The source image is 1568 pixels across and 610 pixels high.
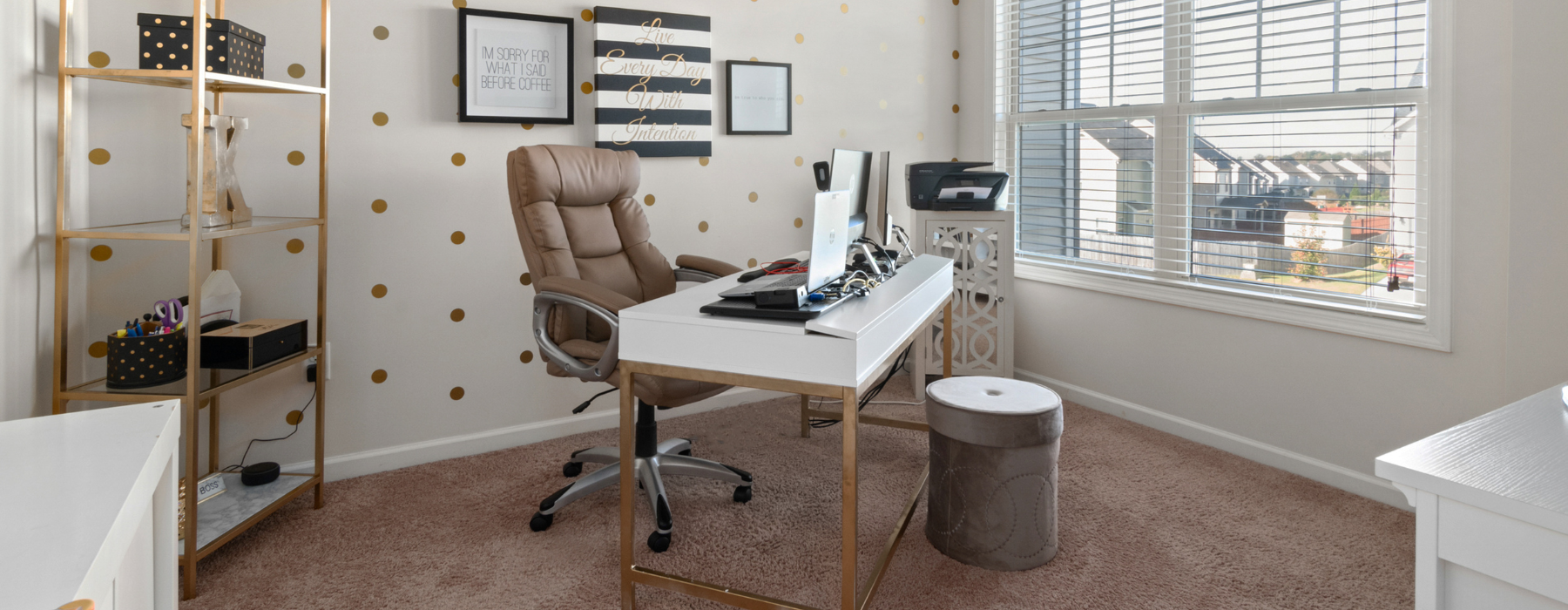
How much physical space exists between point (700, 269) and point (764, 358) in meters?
1.11

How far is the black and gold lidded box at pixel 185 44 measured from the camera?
191cm

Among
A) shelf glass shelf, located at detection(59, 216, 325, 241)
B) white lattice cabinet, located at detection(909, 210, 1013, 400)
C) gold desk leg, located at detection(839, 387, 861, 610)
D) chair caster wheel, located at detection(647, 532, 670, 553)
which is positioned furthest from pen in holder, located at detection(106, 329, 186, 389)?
white lattice cabinet, located at detection(909, 210, 1013, 400)

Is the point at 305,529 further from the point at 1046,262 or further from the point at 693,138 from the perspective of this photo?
the point at 1046,262

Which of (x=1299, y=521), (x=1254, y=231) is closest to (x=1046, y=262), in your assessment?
(x=1254, y=231)

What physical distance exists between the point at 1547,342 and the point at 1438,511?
176 centimetres

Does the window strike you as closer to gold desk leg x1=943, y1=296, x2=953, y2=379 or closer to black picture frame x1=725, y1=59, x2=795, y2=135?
gold desk leg x1=943, y1=296, x2=953, y2=379

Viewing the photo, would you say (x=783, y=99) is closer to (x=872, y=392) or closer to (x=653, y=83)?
(x=653, y=83)

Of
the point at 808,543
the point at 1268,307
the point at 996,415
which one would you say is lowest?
the point at 808,543

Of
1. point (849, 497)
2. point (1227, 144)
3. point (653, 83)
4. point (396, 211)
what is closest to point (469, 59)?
point (396, 211)

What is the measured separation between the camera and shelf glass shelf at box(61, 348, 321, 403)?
1917mm

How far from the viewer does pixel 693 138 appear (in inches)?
128

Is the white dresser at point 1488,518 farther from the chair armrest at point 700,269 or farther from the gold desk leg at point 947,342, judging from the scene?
the chair armrest at point 700,269

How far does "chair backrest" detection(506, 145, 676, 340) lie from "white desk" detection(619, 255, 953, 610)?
1.84ft

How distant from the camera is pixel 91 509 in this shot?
77 centimetres
